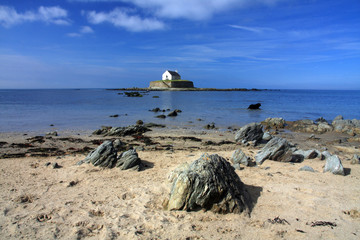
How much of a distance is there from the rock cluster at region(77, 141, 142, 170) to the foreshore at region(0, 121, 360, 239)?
243 millimetres

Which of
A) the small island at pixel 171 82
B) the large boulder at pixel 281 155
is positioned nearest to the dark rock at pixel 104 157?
the large boulder at pixel 281 155

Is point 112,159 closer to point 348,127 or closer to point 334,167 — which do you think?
point 334,167

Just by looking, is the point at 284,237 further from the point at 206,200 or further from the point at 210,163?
the point at 210,163

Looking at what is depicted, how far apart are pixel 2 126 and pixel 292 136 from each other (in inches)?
857

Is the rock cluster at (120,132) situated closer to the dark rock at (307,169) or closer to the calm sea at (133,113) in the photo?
the calm sea at (133,113)

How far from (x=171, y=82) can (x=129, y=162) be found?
11756 cm

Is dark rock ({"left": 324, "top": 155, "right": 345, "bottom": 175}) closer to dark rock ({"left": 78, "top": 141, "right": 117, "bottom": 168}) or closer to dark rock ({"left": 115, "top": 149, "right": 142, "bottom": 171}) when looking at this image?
dark rock ({"left": 115, "top": 149, "right": 142, "bottom": 171})

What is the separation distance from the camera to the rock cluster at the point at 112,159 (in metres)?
8.73

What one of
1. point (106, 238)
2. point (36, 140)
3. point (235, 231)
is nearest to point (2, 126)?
point (36, 140)

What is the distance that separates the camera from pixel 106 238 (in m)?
4.75

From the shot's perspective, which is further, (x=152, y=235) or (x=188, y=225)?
(x=188, y=225)

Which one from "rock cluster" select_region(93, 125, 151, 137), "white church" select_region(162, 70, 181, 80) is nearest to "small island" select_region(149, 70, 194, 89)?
"white church" select_region(162, 70, 181, 80)

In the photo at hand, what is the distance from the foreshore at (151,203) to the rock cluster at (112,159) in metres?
0.24

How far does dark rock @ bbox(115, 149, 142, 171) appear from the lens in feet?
28.5
